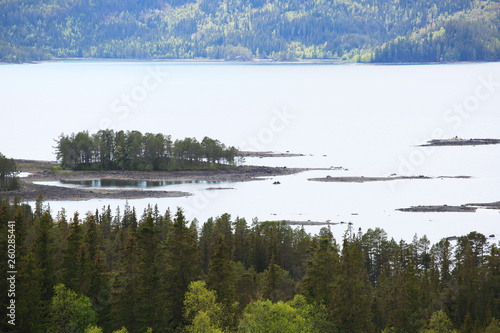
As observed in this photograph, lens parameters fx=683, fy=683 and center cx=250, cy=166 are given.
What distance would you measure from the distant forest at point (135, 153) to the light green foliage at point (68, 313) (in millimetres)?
101012

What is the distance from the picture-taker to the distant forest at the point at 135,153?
15162cm

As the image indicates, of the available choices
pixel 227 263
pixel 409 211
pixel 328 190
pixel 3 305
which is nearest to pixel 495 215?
pixel 409 211

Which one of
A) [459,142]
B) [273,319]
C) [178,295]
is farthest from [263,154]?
A: [273,319]

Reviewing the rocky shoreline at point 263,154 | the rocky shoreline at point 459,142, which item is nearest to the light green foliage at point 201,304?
the rocky shoreline at point 263,154

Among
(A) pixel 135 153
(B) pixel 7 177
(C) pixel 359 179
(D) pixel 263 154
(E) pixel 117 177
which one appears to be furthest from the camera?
(D) pixel 263 154

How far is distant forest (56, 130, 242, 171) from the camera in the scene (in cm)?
15162

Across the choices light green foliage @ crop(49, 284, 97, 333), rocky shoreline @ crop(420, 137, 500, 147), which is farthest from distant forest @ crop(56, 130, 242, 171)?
light green foliage @ crop(49, 284, 97, 333)

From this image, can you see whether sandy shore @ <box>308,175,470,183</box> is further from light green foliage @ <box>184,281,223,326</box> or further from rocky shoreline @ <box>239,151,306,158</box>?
light green foliage @ <box>184,281,223,326</box>

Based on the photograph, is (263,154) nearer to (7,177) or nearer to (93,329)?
(7,177)

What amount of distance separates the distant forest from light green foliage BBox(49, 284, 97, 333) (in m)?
101

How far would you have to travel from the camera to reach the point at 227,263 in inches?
2238

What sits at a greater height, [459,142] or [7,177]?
[459,142]

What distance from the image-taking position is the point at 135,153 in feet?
500

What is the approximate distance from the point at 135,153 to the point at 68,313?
4101 inches
